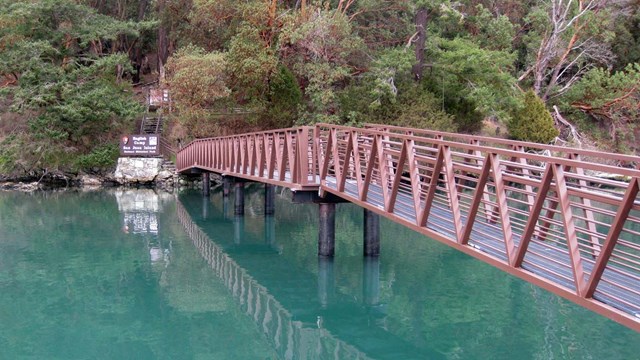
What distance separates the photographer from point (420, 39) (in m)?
27.9

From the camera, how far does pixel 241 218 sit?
19031 mm

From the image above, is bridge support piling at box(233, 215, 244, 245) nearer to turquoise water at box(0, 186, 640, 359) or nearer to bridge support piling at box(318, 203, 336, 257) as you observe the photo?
turquoise water at box(0, 186, 640, 359)

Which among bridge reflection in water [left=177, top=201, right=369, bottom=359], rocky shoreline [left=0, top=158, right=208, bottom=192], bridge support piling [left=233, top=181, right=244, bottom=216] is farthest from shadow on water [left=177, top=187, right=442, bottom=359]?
rocky shoreline [left=0, top=158, right=208, bottom=192]

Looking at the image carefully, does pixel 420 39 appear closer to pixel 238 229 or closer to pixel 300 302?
pixel 238 229

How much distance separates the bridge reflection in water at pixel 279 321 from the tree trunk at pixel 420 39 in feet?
57.0

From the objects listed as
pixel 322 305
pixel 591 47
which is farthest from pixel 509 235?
pixel 591 47

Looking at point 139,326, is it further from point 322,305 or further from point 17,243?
point 17,243

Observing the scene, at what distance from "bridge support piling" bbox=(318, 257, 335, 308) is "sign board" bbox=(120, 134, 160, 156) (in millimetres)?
19507

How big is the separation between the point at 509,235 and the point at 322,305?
4.94 metres

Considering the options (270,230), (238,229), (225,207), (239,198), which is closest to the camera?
(270,230)

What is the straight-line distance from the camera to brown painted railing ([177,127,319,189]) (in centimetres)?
1123

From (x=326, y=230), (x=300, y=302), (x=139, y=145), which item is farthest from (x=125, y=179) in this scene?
(x=300, y=302)

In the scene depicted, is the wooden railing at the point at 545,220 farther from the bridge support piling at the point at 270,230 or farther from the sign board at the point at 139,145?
the sign board at the point at 139,145

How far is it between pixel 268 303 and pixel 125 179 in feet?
69.3
